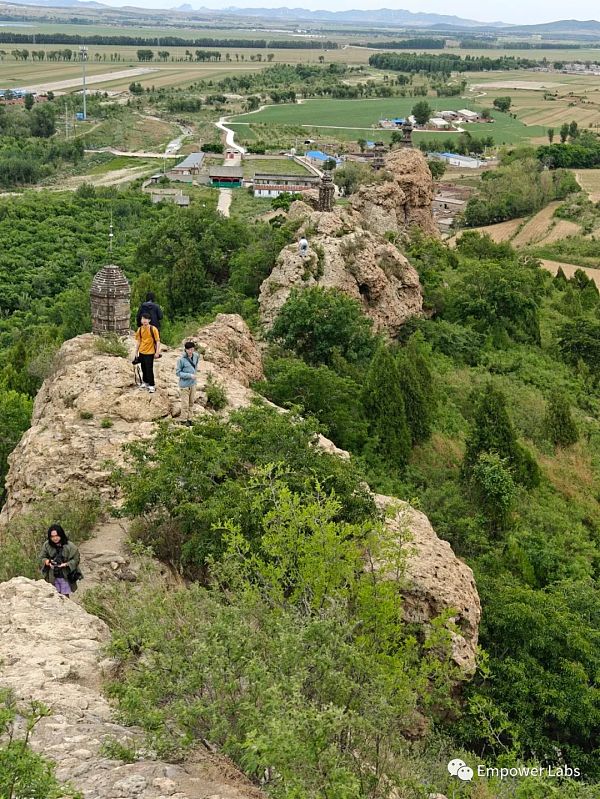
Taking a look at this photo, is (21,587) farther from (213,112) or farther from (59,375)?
(213,112)

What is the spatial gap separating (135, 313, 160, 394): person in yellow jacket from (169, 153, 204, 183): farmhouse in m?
65.5

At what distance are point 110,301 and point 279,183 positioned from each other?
194 ft

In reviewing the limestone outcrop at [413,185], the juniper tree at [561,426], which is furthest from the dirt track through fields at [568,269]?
the juniper tree at [561,426]

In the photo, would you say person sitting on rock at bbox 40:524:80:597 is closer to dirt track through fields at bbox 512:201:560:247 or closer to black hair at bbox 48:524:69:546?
black hair at bbox 48:524:69:546

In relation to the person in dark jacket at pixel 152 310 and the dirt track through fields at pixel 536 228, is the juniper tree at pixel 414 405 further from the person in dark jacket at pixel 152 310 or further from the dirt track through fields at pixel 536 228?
the dirt track through fields at pixel 536 228

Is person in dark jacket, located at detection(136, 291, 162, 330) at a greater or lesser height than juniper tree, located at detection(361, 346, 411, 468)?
greater

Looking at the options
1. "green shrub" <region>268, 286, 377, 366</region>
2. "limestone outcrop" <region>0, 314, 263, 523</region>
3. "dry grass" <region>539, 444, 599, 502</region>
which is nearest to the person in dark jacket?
"limestone outcrop" <region>0, 314, 263, 523</region>

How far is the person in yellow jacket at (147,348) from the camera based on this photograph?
46.0 ft

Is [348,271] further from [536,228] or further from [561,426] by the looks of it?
[536,228]

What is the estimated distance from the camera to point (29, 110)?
113 metres

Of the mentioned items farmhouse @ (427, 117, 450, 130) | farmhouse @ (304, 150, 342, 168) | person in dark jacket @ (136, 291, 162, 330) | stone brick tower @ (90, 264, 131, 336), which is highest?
person in dark jacket @ (136, 291, 162, 330)

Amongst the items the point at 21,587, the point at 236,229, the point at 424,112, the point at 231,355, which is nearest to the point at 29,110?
the point at 424,112

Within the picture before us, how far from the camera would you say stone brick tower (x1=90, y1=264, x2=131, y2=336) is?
17.2 meters

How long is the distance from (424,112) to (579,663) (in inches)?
4412
